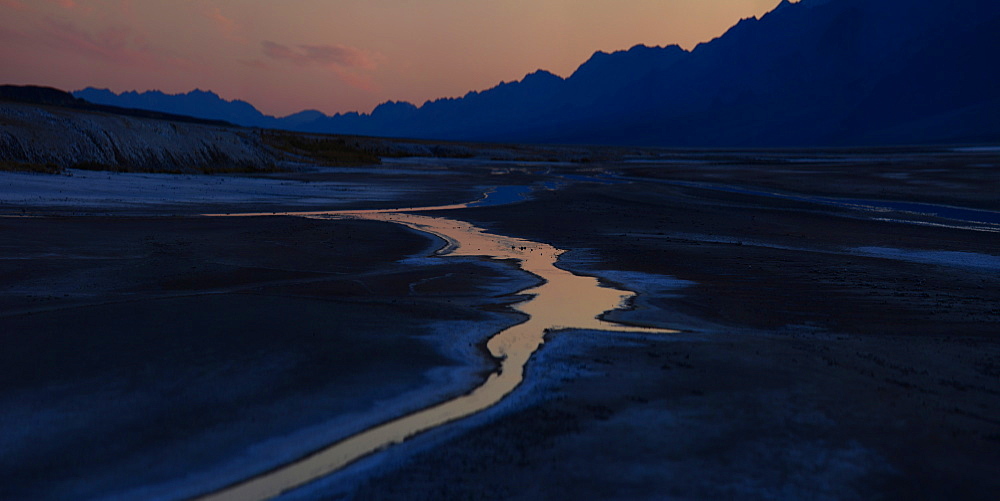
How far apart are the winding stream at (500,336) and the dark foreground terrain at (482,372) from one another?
0.15 meters

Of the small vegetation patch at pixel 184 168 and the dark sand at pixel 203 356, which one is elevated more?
the dark sand at pixel 203 356

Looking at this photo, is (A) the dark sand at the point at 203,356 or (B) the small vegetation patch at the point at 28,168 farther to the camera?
(B) the small vegetation patch at the point at 28,168

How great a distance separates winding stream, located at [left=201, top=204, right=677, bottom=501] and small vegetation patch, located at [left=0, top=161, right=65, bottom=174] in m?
16.8

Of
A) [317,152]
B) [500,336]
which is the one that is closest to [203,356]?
[500,336]

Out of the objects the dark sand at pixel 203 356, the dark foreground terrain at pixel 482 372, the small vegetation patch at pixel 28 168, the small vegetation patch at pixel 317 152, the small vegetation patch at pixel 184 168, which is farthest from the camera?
the small vegetation patch at pixel 317 152

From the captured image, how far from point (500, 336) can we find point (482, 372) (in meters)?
1.34

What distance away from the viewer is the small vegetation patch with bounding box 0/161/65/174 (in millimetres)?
25947

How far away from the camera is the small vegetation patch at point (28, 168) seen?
25.9 meters

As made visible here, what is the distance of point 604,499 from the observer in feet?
13.6

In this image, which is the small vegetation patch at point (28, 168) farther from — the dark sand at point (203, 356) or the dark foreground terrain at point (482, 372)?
the dark sand at point (203, 356)

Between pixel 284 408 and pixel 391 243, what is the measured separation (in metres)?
9.61

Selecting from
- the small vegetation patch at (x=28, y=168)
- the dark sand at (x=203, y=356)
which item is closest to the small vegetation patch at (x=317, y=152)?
the small vegetation patch at (x=28, y=168)

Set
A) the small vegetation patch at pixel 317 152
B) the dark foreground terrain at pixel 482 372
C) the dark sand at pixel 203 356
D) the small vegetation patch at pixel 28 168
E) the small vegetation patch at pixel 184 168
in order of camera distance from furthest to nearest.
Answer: the small vegetation patch at pixel 317 152 → the small vegetation patch at pixel 184 168 → the small vegetation patch at pixel 28 168 → the dark sand at pixel 203 356 → the dark foreground terrain at pixel 482 372

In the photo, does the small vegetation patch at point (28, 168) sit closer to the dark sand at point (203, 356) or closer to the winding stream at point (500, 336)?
the dark sand at point (203, 356)
